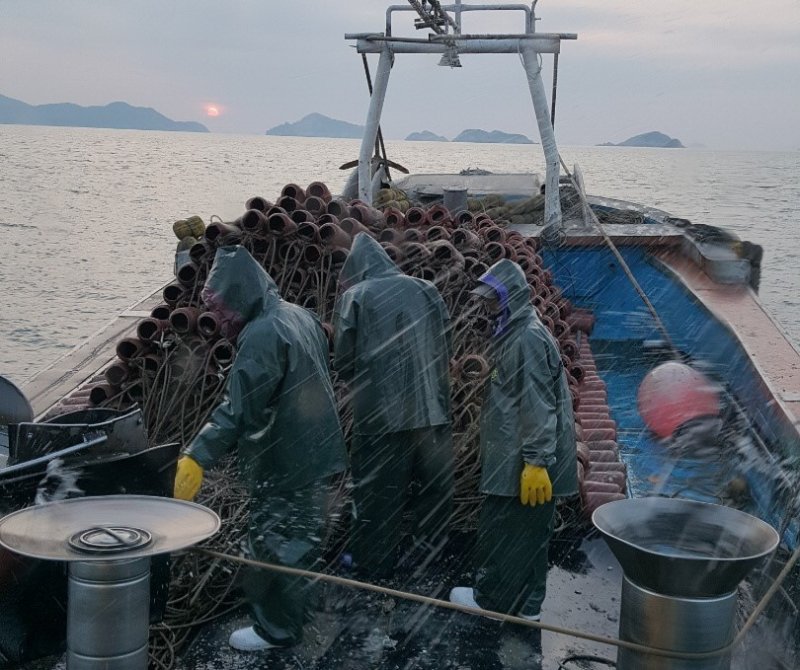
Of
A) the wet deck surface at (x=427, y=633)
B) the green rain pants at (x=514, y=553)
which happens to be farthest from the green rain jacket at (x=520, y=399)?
the wet deck surface at (x=427, y=633)

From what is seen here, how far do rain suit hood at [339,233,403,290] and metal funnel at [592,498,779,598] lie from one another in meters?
2.28

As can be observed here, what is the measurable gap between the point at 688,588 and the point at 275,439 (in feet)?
7.29

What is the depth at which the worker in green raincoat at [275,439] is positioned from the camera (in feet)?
15.5

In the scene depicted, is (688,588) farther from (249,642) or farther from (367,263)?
(367,263)

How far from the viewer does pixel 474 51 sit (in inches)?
483

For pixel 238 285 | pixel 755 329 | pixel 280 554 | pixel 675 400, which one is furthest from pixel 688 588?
pixel 755 329

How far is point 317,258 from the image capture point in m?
7.22

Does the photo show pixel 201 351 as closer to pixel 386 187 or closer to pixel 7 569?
pixel 7 569

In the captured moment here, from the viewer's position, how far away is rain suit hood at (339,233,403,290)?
18.9 feet

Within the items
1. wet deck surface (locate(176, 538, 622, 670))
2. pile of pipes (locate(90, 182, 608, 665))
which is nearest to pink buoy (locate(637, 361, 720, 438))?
pile of pipes (locate(90, 182, 608, 665))

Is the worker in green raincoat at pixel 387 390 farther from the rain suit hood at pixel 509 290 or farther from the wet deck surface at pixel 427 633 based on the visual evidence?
the rain suit hood at pixel 509 290

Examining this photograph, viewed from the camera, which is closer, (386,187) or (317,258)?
(317,258)

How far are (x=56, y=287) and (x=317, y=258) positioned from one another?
107ft

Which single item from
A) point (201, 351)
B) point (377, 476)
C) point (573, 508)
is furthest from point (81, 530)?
point (573, 508)
